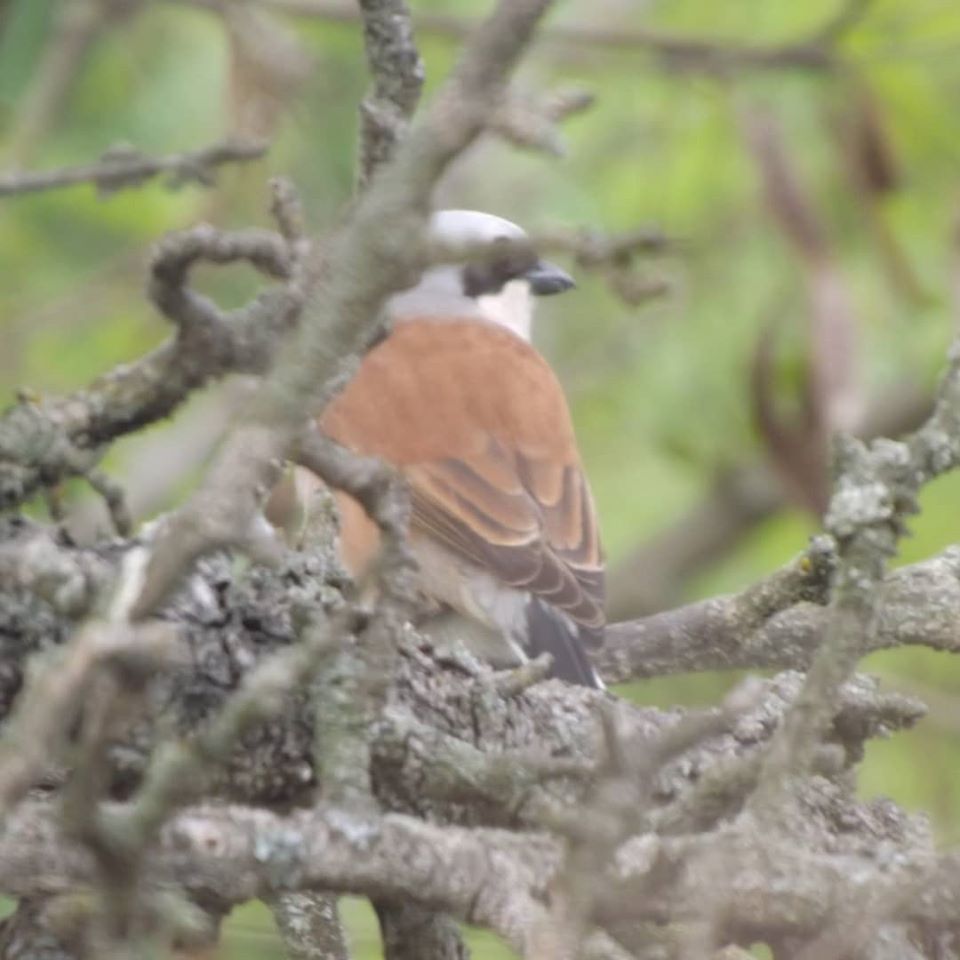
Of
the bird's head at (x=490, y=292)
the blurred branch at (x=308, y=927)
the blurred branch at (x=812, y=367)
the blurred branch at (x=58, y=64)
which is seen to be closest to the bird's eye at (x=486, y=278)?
the bird's head at (x=490, y=292)

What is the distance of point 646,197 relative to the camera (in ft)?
18.5

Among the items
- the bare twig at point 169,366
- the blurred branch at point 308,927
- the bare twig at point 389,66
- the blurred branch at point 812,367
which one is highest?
the blurred branch at point 812,367

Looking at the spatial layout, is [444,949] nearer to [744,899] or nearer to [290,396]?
[744,899]

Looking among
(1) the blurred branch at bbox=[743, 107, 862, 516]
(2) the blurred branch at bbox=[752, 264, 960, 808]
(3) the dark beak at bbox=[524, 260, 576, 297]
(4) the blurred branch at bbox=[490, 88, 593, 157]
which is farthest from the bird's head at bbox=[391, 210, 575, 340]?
(2) the blurred branch at bbox=[752, 264, 960, 808]

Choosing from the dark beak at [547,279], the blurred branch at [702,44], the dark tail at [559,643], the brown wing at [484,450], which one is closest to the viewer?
the dark tail at [559,643]

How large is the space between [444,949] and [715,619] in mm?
739

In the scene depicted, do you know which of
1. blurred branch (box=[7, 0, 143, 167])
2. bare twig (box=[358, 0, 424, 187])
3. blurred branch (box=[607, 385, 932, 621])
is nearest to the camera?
bare twig (box=[358, 0, 424, 187])

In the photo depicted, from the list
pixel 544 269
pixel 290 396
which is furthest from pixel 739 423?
pixel 290 396

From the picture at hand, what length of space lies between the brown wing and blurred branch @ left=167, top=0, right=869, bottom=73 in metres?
0.90

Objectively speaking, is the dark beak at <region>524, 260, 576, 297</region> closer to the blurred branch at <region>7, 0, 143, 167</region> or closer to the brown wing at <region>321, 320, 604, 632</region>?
the brown wing at <region>321, 320, 604, 632</region>

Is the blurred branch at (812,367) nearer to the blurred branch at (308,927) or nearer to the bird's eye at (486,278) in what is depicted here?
the bird's eye at (486,278)

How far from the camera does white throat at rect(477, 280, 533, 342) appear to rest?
5.41 m

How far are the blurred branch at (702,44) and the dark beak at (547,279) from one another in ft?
2.00

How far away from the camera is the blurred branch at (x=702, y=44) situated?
506 cm
